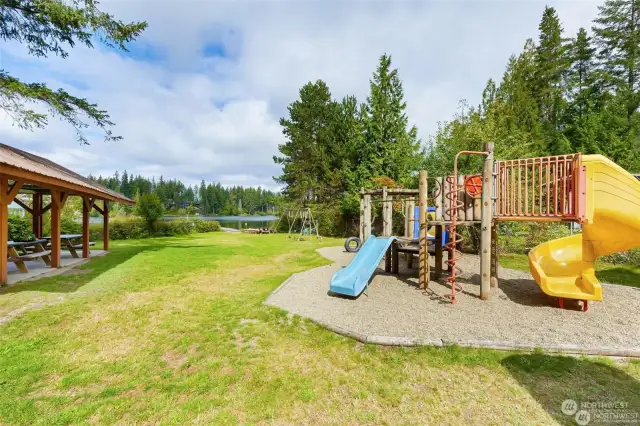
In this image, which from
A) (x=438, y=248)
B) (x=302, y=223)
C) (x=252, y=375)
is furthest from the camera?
(x=302, y=223)

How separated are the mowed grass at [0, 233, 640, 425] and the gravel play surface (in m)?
0.45

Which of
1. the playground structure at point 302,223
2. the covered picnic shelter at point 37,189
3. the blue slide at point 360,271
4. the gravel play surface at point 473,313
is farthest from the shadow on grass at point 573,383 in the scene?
the playground structure at point 302,223

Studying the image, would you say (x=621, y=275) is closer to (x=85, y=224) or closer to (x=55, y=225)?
(x=55, y=225)

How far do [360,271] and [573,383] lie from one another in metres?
4.05

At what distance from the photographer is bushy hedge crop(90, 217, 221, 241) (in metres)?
19.9

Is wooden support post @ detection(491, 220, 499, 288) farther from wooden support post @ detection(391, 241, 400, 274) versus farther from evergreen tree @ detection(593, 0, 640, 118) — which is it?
evergreen tree @ detection(593, 0, 640, 118)

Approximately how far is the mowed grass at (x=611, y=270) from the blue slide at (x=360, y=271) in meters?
5.09

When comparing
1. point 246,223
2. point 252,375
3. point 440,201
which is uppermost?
point 440,201

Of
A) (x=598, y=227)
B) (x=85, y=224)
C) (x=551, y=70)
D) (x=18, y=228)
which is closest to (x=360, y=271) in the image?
(x=598, y=227)

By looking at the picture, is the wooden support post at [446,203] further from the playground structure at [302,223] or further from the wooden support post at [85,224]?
the wooden support post at [85,224]

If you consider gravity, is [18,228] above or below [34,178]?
below

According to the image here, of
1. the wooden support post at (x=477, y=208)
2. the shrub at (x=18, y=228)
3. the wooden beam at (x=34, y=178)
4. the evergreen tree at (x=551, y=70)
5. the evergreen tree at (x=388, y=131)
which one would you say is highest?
the evergreen tree at (x=551, y=70)

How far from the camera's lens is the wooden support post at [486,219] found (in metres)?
5.70

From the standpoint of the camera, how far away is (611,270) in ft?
28.9
